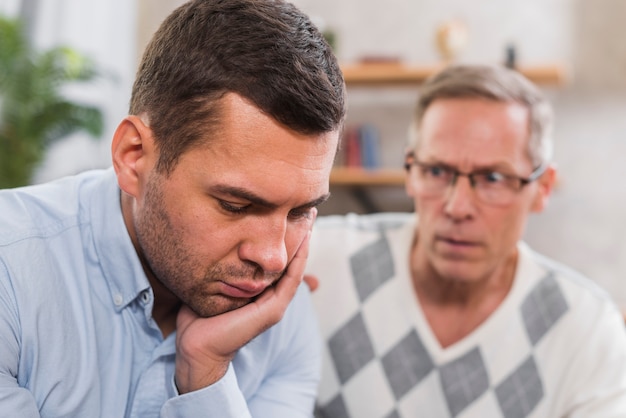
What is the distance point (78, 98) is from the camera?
4238mm

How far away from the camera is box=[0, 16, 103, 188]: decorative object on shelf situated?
11.6 feet

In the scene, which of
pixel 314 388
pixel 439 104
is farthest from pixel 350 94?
pixel 314 388

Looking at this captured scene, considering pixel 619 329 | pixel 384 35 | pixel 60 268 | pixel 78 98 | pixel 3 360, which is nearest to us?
pixel 3 360

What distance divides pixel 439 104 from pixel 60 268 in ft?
3.70

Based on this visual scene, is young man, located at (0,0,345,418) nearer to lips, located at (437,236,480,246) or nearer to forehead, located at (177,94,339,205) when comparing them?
forehead, located at (177,94,339,205)

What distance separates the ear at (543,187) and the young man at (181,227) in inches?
37.6

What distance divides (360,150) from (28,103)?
5.98 feet

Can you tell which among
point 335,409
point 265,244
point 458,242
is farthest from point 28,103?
point 265,244

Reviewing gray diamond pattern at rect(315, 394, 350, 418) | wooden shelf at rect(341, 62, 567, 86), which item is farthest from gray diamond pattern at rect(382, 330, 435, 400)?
wooden shelf at rect(341, 62, 567, 86)

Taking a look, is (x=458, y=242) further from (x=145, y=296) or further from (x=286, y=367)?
(x=145, y=296)

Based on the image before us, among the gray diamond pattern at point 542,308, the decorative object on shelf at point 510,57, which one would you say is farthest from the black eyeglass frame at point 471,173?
the decorative object on shelf at point 510,57

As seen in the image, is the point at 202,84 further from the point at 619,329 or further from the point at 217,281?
the point at 619,329

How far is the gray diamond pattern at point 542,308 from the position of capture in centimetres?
199

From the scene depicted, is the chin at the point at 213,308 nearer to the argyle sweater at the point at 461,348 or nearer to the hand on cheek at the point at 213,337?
the hand on cheek at the point at 213,337
